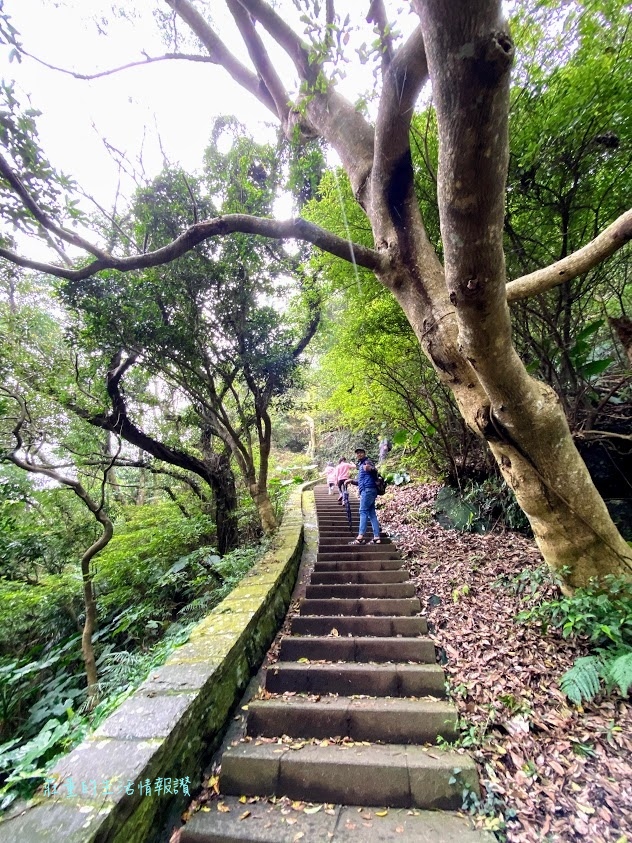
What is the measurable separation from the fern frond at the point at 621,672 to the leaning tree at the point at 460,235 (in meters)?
0.75

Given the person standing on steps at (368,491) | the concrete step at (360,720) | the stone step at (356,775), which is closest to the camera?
the stone step at (356,775)

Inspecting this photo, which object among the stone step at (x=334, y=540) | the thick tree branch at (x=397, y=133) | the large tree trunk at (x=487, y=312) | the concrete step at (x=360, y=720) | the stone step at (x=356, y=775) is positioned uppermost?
the thick tree branch at (x=397, y=133)

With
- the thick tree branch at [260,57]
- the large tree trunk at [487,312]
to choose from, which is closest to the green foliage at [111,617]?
the large tree trunk at [487,312]

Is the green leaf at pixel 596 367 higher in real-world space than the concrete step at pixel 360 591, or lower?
higher

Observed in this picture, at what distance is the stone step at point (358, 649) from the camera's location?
2990 mm

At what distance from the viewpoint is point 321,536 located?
6.34 m

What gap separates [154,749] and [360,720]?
1.45 meters

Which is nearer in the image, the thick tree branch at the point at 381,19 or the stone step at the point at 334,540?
the thick tree branch at the point at 381,19

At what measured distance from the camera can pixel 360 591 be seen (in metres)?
4.11

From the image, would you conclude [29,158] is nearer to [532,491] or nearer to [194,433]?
[532,491]

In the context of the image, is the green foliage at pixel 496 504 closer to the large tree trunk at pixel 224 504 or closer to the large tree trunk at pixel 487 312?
the large tree trunk at pixel 487 312

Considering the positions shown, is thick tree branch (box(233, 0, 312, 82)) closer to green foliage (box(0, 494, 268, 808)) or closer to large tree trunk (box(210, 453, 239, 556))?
green foliage (box(0, 494, 268, 808))

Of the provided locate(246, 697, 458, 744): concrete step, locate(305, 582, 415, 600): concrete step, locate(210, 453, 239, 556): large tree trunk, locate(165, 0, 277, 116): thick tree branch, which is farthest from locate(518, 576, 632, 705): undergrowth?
locate(165, 0, 277, 116): thick tree branch

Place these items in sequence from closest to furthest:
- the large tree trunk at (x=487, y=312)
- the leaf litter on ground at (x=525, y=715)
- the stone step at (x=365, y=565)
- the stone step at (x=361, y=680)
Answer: the large tree trunk at (x=487, y=312)
the leaf litter on ground at (x=525, y=715)
the stone step at (x=361, y=680)
the stone step at (x=365, y=565)
